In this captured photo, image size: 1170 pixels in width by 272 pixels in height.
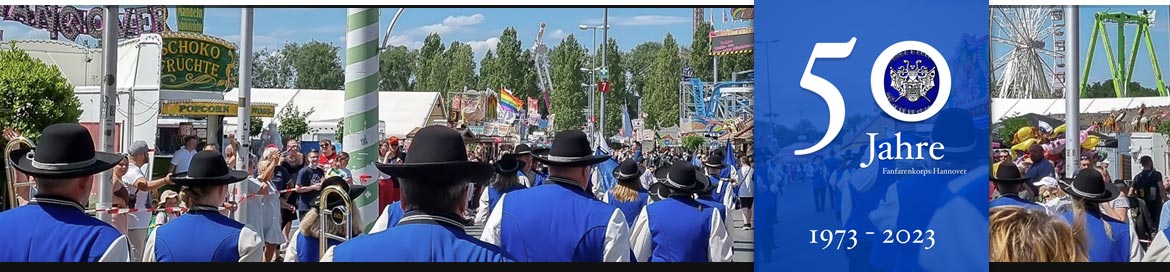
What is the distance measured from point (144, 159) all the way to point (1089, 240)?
6715mm

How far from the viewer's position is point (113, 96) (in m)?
5.68

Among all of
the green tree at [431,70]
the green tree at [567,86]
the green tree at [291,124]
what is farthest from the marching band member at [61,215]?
the green tree at [431,70]

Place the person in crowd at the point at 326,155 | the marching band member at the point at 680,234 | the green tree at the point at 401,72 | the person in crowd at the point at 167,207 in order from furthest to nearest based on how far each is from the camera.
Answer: the green tree at the point at 401,72
the person in crowd at the point at 326,155
the person in crowd at the point at 167,207
the marching band member at the point at 680,234

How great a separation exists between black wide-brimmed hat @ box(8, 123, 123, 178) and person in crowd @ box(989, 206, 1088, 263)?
278 cm

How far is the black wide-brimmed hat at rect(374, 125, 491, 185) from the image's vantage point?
2.67 m

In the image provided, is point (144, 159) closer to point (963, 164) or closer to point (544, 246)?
point (544, 246)

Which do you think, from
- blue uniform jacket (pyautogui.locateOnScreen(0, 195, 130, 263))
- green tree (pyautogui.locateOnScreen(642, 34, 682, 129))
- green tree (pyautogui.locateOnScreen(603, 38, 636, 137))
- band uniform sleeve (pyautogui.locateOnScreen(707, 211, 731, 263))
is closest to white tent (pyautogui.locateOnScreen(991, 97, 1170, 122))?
band uniform sleeve (pyautogui.locateOnScreen(707, 211, 731, 263))

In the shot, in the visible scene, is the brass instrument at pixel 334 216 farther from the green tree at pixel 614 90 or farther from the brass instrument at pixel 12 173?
the green tree at pixel 614 90

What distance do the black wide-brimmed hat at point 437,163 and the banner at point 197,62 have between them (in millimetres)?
10303

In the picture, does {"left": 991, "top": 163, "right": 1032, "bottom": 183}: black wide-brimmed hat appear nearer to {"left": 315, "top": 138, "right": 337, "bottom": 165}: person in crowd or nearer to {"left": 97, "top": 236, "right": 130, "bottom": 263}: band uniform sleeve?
{"left": 97, "top": 236, "right": 130, "bottom": 263}: band uniform sleeve

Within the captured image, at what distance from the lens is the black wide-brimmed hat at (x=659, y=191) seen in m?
6.27

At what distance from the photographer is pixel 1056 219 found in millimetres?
3348

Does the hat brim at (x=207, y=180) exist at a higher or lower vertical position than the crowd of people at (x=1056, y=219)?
higher

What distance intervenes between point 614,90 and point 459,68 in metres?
5.52
